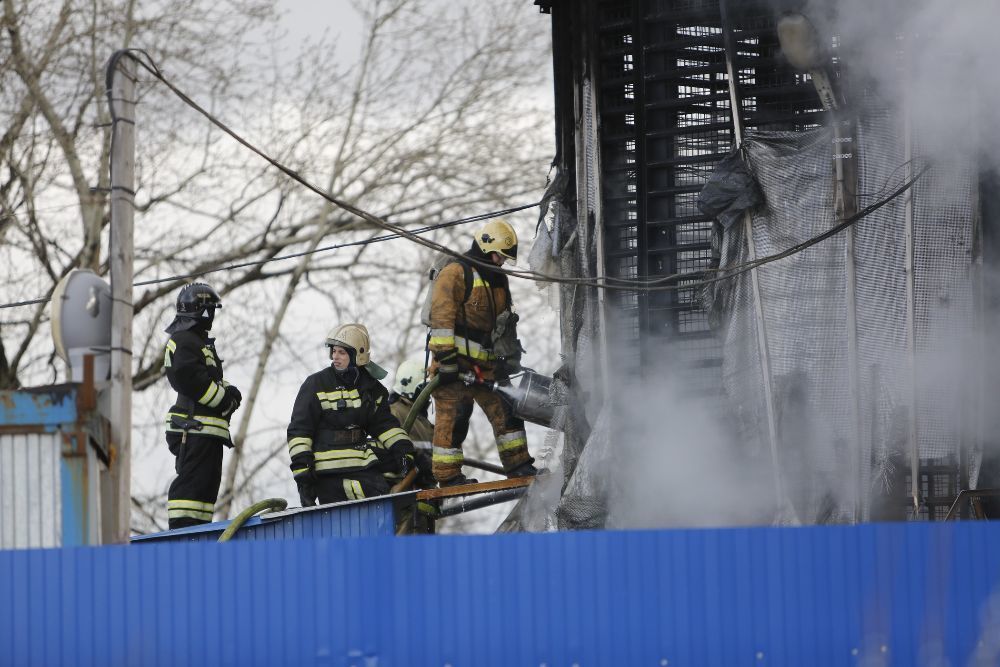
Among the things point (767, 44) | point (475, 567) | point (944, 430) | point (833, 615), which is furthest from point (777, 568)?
point (767, 44)

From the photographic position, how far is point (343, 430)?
386 inches

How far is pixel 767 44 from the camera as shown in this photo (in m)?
9.83

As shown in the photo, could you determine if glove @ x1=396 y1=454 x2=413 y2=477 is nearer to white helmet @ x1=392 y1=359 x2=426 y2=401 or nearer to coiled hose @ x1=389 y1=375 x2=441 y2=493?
coiled hose @ x1=389 y1=375 x2=441 y2=493

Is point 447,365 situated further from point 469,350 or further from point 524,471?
point 524,471

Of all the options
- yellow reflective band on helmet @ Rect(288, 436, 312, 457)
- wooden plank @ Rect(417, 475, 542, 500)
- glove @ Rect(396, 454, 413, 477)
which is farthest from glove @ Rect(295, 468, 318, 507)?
wooden plank @ Rect(417, 475, 542, 500)

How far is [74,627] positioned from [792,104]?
5.95m

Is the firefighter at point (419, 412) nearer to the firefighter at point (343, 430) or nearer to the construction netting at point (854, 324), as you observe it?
the firefighter at point (343, 430)

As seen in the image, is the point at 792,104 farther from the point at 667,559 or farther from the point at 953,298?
the point at 667,559

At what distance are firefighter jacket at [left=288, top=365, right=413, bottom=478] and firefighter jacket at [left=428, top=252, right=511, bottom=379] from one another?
67 cm

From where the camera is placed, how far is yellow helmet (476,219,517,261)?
34.8 feet

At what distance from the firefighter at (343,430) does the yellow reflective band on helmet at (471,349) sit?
765 millimetres

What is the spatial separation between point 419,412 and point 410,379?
0.79 m

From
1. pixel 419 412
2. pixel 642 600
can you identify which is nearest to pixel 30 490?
pixel 642 600

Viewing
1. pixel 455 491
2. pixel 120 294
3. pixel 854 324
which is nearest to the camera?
pixel 120 294
